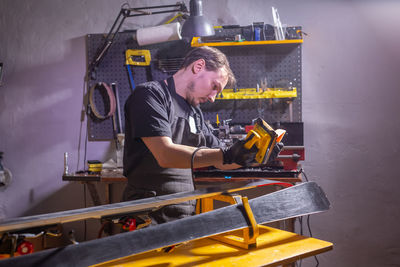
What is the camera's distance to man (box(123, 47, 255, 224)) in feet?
4.79

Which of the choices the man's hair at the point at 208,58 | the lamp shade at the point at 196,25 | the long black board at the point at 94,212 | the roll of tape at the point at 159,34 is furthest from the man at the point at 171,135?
the roll of tape at the point at 159,34

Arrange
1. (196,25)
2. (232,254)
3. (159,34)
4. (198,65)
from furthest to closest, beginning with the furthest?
(159,34)
(196,25)
(198,65)
(232,254)

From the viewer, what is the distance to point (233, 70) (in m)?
2.77

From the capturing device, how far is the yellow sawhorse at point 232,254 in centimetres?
100

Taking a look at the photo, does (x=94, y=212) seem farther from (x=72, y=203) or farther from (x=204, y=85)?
(x=72, y=203)

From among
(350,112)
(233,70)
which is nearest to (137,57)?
(233,70)

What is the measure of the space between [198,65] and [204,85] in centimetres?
10

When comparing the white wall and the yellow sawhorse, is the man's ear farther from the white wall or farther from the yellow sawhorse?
the white wall

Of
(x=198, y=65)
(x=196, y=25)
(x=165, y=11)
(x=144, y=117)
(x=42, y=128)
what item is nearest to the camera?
(x=144, y=117)

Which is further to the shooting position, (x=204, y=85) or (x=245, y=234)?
(x=204, y=85)

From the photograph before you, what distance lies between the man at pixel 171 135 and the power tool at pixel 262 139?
0.13 ft

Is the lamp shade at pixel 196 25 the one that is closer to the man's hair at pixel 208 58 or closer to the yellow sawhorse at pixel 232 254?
the man's hair at pixel 208 58

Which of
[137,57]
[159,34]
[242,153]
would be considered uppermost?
[159,34]

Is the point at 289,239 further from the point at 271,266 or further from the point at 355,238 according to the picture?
the point at 355,238
